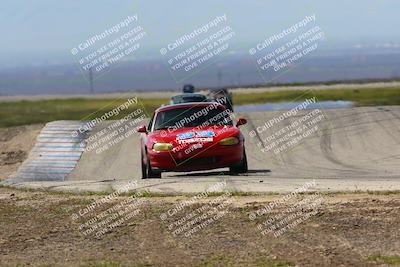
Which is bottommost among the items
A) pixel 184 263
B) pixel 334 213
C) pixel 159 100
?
pixel 159 100

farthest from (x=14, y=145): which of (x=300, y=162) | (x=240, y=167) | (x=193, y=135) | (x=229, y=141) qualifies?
(x=229, y=141)

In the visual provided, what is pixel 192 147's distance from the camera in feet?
49.7

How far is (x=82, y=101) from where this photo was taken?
63.3 meters

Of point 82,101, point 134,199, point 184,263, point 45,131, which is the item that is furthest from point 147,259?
point 82,101

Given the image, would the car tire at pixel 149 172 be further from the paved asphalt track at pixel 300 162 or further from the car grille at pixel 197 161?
the car grille at pixel 197 161

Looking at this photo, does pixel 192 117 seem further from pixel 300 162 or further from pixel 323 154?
pixel 323 154

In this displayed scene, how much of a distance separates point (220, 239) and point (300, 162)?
10807 millimetres

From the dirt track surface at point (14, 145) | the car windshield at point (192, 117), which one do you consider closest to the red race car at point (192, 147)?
the car windshield at point (192, 117)

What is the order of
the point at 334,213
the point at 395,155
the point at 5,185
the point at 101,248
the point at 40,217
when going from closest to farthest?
the point at 101,248, the point at 334,213, the point at 40,217, the point at 5,185, the point at 395,155

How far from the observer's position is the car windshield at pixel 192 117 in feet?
53.1

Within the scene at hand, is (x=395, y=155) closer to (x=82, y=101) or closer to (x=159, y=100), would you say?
(x=159, y=100)

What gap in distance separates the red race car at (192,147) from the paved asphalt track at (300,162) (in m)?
0.32

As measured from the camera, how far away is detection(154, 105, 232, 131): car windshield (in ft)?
53.1

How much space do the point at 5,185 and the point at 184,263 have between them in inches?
290
